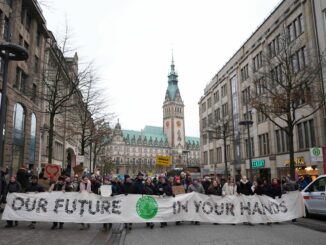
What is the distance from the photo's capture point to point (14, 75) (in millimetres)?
27453

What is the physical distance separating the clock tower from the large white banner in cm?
16724

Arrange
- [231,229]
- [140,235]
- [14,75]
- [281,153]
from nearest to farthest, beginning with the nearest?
[140,235]
[231,229]
[14,75]
[281,153]

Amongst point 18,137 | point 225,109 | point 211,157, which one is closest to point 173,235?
point 18,137

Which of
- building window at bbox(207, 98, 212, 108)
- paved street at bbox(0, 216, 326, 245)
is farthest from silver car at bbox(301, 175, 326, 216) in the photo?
building window at bbox(207, 98, 212, 108)

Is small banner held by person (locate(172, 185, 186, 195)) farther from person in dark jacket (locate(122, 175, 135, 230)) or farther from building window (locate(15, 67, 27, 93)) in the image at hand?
building window (locate(15, 67, 27, 93))

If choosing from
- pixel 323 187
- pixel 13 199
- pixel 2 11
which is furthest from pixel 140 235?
pixel 2 11

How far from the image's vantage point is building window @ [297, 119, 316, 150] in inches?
1171

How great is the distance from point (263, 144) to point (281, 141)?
470 cm

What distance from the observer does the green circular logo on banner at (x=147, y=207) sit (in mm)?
12461

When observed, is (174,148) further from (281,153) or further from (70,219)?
(70,219)

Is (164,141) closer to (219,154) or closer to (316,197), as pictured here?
(219,154)

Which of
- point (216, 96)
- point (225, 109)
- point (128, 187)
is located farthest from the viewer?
point (216, 96)

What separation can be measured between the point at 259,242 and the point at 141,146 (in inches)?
7116

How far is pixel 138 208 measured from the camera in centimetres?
1246
